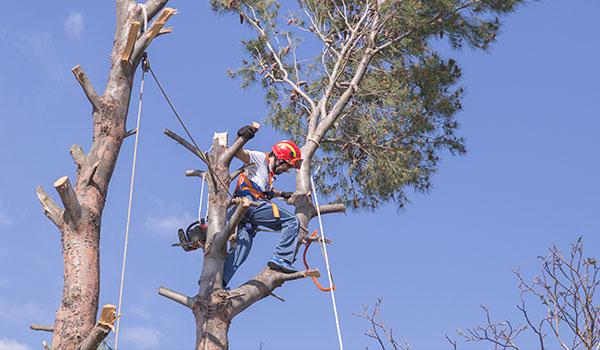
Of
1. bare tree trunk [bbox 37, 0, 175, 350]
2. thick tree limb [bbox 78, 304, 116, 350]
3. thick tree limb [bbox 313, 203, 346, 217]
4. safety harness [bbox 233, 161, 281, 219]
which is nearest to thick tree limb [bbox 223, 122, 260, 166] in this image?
safety harness [bbox 233, 161, 281, 219]

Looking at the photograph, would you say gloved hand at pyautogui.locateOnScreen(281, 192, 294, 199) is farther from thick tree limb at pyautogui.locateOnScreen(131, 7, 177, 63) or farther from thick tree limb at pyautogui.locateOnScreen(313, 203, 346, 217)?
thick tree limb at pyautogui.locateOnScreen(131, 7, 177, 63)

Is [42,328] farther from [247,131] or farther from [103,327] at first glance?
[247,131]

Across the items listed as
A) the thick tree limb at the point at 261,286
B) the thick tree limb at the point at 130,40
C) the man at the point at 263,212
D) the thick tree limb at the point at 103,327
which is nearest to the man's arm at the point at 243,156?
the man at the point at 263,212

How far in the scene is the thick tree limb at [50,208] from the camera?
5.71 m

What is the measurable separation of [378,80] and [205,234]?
4015 millimetres

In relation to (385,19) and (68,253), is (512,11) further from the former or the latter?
(68,253)

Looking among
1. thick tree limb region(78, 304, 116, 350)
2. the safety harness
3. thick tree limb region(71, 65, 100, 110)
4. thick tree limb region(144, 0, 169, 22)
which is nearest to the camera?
thick tree limb region(78, 304, 116, 350)

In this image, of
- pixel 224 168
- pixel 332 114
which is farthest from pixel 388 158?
pixel 224 168

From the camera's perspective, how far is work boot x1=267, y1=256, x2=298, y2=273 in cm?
682

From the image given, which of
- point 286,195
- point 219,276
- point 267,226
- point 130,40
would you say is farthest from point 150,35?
point 286,195

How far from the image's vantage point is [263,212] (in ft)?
22.4

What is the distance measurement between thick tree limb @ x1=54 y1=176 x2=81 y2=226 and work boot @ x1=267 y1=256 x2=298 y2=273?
177 cm

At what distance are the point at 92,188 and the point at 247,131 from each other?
1451 mm

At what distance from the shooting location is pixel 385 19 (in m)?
9.68
